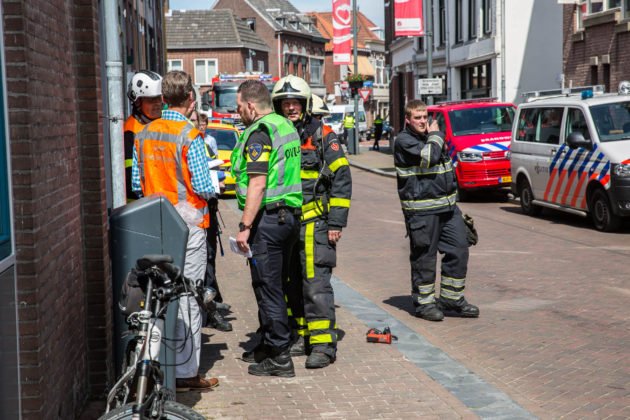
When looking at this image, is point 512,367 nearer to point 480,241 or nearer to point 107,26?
point 107,26

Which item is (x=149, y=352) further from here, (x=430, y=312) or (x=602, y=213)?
(x=602, y=213)

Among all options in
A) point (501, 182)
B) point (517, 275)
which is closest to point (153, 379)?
point (517, 275)

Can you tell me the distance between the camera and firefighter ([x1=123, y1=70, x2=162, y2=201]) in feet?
21.0

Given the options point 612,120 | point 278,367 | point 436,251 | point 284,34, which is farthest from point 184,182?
point 284,34

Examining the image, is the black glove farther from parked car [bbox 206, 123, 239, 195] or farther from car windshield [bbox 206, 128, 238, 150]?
car windshield [bbox 206, 128, 238, 150]

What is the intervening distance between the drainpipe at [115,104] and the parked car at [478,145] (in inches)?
549

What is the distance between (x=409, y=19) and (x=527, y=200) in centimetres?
1217

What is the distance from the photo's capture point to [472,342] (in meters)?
7.76

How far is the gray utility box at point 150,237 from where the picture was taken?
17.8 feet

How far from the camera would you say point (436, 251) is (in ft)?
28.1

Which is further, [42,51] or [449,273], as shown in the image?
[449,273]

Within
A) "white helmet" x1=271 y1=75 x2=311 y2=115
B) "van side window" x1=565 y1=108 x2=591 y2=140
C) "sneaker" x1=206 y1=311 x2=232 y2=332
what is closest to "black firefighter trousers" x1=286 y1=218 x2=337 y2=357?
"white helmet" x1=271 y1=75 x2=311 y2=115

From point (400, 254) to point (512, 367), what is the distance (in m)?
6.01

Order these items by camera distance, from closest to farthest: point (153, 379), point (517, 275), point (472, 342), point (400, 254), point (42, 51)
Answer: point (153, 379) < point (42, 51) < point (472, 342) < point (517, 275) < point (400, 254)
